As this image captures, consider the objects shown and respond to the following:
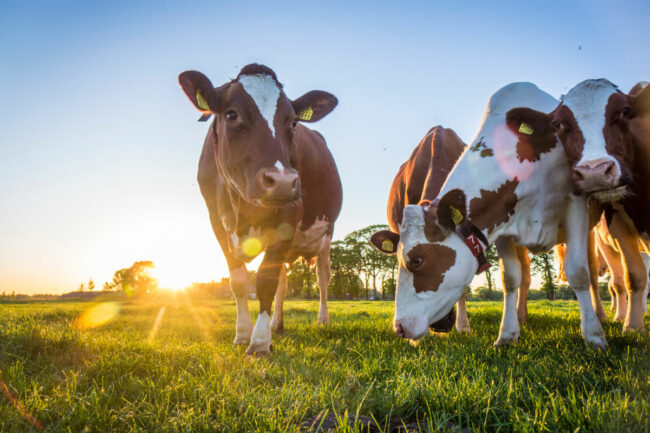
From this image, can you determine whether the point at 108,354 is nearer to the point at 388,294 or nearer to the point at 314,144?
the point at 314,144

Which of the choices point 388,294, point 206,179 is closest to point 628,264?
point 206,179

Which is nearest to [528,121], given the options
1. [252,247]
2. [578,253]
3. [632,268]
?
[578,253]

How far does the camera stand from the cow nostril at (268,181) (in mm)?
3689

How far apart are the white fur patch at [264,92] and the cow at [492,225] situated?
1685 millimetres

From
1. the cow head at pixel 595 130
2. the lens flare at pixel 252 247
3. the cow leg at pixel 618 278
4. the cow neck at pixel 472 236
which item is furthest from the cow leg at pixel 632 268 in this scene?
the lens flare at pixel 252 247

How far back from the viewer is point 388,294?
6172 centimetres

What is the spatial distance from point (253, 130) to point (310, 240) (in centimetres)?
311

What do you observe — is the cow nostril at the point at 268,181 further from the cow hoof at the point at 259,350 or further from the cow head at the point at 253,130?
the cow hoof at the point at 259,350

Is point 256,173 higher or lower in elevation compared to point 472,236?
higher

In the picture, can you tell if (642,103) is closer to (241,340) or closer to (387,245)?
(387,245)

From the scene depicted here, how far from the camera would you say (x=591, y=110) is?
4.27 m

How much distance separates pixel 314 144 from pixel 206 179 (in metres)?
2.07

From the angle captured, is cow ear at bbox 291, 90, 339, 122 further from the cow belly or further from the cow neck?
the cow belly

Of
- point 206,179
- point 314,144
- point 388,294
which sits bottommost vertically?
point 388,294
